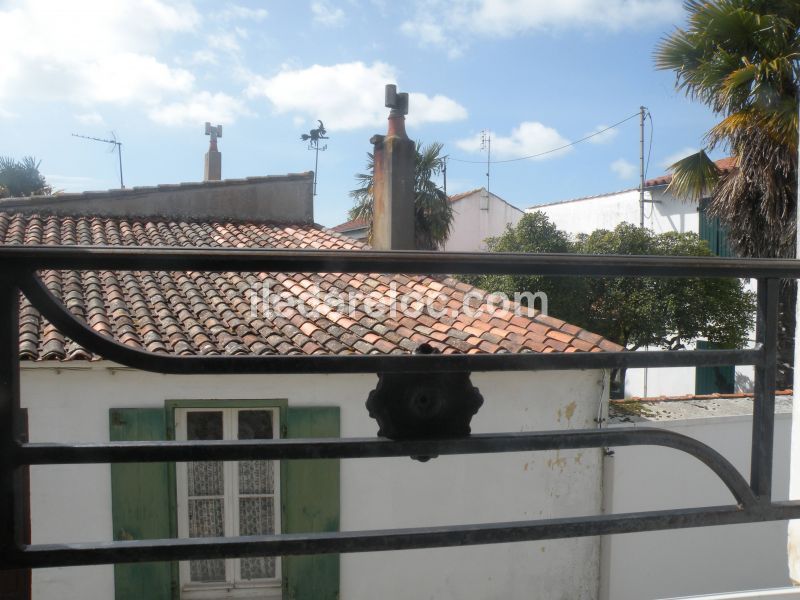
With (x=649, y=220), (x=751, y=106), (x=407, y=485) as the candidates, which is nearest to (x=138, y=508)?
(x=407, y=485)

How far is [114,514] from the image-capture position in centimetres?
602

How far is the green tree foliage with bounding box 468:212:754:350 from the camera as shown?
13570 millimetres

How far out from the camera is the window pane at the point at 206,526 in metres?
6.29

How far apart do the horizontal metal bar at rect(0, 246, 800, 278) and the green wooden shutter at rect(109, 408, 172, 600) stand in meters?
5.56

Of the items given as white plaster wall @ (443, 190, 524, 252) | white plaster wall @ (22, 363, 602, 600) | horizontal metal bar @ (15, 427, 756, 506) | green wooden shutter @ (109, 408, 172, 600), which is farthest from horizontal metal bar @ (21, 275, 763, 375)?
white plaster wall @ (443, 190, 524, 252)

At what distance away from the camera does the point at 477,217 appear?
24797 mm

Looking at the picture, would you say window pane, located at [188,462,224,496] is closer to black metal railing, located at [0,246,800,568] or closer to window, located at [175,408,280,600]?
window, located at [175,408,280,600]

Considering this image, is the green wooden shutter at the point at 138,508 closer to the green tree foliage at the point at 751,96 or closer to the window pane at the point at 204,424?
the window pane at the point at 204,424

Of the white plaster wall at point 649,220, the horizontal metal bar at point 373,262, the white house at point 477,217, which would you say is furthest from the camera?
the white house at point 477,217

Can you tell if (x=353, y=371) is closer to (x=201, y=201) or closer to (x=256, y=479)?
(x=256, y=479)

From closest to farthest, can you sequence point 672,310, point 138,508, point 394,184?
point 138,508 → point 394,184 → point 672,310

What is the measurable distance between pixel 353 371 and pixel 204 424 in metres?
5.73

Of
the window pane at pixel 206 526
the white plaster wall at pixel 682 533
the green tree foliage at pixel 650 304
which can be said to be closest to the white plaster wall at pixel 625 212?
the green tree foliage at pixel 650 304

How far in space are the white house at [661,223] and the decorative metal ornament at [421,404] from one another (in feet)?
42.2
